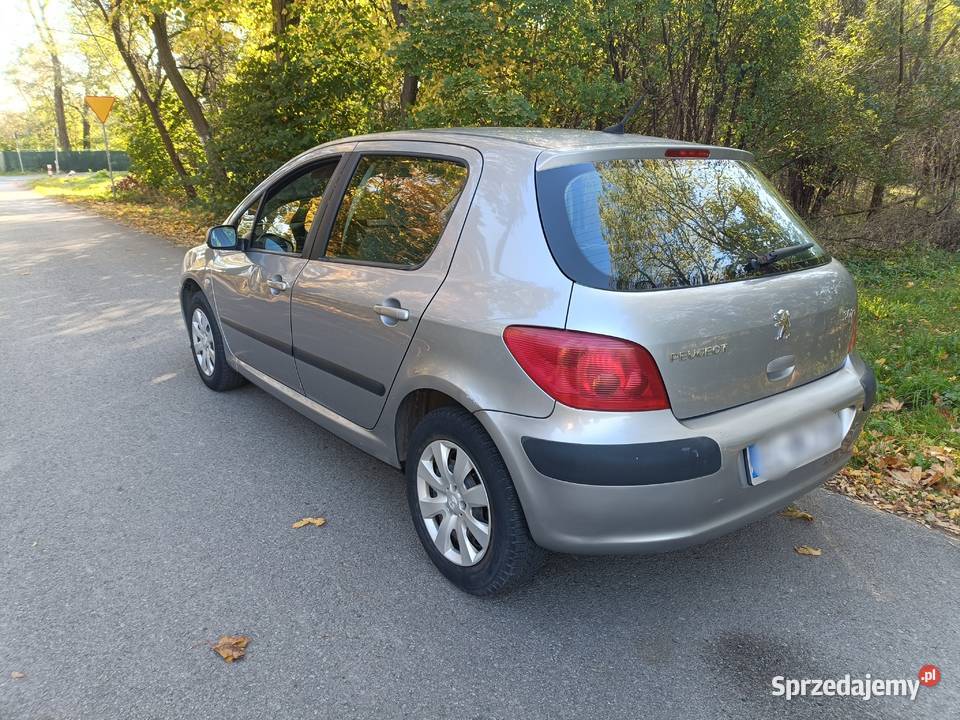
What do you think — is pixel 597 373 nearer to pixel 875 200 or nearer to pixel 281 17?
pixel 875 200

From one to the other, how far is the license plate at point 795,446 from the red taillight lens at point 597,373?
44 centimetres

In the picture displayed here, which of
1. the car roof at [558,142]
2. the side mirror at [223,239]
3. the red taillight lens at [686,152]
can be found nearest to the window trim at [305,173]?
the side mirror at [223,239]

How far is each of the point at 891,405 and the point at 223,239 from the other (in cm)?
437

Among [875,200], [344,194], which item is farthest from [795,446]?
[875,200]

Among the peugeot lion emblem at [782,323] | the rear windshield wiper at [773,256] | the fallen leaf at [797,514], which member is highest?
the rear windshield wiper at [773,256]

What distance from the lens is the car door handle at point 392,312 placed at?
2.99 meters

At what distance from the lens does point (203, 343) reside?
5.33 m

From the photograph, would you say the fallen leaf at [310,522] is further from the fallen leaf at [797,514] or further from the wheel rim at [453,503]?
the fallen leaf at [797,514]

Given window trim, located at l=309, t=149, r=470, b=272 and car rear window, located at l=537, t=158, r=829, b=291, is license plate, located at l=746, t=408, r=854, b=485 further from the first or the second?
window trim, located at l=309, t=149, r=470, b=272

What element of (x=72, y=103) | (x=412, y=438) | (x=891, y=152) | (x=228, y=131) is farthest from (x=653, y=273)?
(x=72, y=103)

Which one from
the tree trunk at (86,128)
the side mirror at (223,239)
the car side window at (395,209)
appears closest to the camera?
the car side window at (395,209)

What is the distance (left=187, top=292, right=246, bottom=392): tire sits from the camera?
506cm

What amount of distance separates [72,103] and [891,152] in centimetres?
6136

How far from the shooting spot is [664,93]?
363 inches
